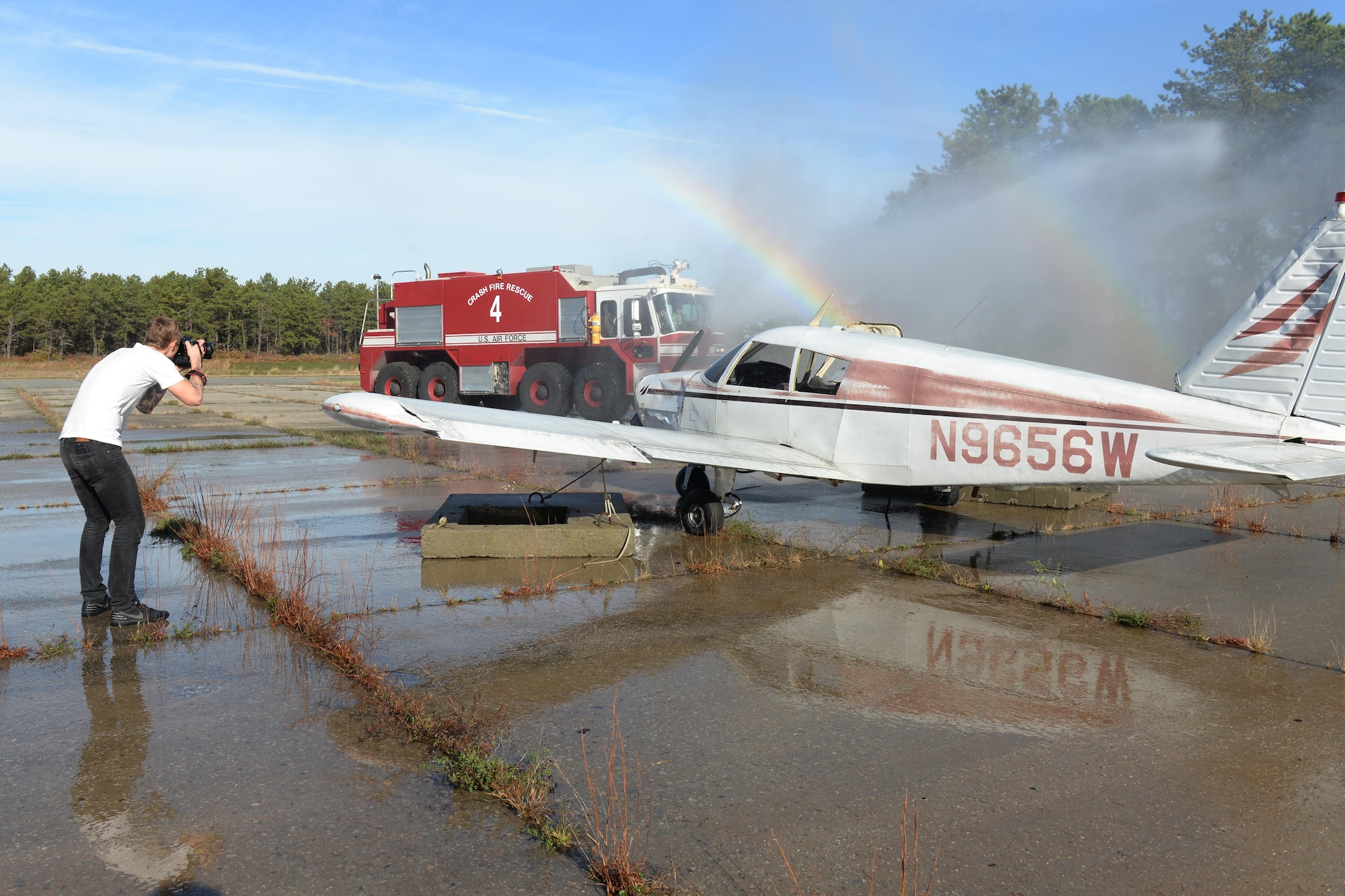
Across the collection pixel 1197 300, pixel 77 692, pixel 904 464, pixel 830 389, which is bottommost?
pixel 77 692

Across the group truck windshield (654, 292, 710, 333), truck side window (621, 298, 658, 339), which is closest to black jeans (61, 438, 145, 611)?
truck side window (621, 298, 658, 339)

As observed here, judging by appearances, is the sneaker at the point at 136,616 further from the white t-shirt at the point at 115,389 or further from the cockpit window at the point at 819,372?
the cockpit window at the point at 819,372

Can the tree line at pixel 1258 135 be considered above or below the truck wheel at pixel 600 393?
above

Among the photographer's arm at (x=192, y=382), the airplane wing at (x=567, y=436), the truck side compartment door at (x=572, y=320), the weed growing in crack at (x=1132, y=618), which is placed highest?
the truck side compartment door at (x=572, y=320)

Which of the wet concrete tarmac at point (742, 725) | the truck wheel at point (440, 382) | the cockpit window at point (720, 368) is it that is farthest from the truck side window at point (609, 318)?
the wet concrete tarmac at point (742, 725)

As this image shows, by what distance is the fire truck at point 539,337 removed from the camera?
19.8 meters

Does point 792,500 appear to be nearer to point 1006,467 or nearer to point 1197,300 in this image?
point 1006,467

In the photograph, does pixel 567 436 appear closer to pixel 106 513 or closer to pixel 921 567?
pixel 921 567

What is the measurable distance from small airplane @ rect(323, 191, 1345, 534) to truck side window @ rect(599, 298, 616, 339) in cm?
1048

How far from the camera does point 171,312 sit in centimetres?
10725

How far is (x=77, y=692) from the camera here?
4.81m

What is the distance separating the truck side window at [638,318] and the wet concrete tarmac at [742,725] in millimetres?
11561

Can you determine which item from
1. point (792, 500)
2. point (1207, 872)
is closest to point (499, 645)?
point (1207, 872)

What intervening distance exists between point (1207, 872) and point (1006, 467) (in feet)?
15.6
